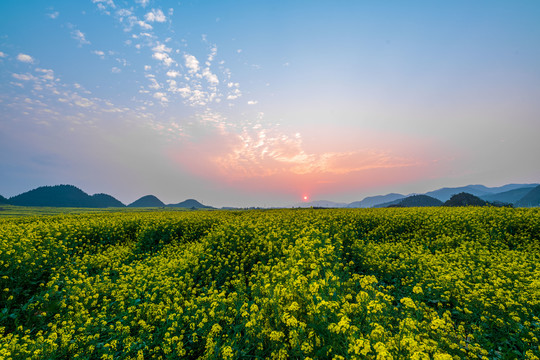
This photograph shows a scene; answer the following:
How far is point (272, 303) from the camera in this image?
4.94 m

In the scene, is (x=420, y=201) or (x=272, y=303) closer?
(x=272, y=303)

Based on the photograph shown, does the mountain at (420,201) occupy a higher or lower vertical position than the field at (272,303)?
lower

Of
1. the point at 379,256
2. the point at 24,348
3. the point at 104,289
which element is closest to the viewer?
the point at 24,348

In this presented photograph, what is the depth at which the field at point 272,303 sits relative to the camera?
4266mm

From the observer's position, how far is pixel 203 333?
5.35m

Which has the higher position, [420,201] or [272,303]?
[272,303]

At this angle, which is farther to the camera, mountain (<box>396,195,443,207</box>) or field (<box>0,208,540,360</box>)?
mountain (<box>396,195,443,207</box>)

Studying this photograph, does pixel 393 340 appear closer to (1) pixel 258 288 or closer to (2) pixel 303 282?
(2) pixel 303 282

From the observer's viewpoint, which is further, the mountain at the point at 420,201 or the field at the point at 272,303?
the mountain at the point at 420,201

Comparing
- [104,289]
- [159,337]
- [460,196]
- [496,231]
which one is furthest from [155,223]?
[460,196]

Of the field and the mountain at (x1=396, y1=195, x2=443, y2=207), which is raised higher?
the field

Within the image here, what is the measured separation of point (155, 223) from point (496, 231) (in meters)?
21.6

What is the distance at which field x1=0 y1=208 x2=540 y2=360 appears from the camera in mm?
4266

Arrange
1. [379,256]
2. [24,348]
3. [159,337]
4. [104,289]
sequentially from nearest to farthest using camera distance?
[24,348] → [159,337] → [104,289] → [379,256]
